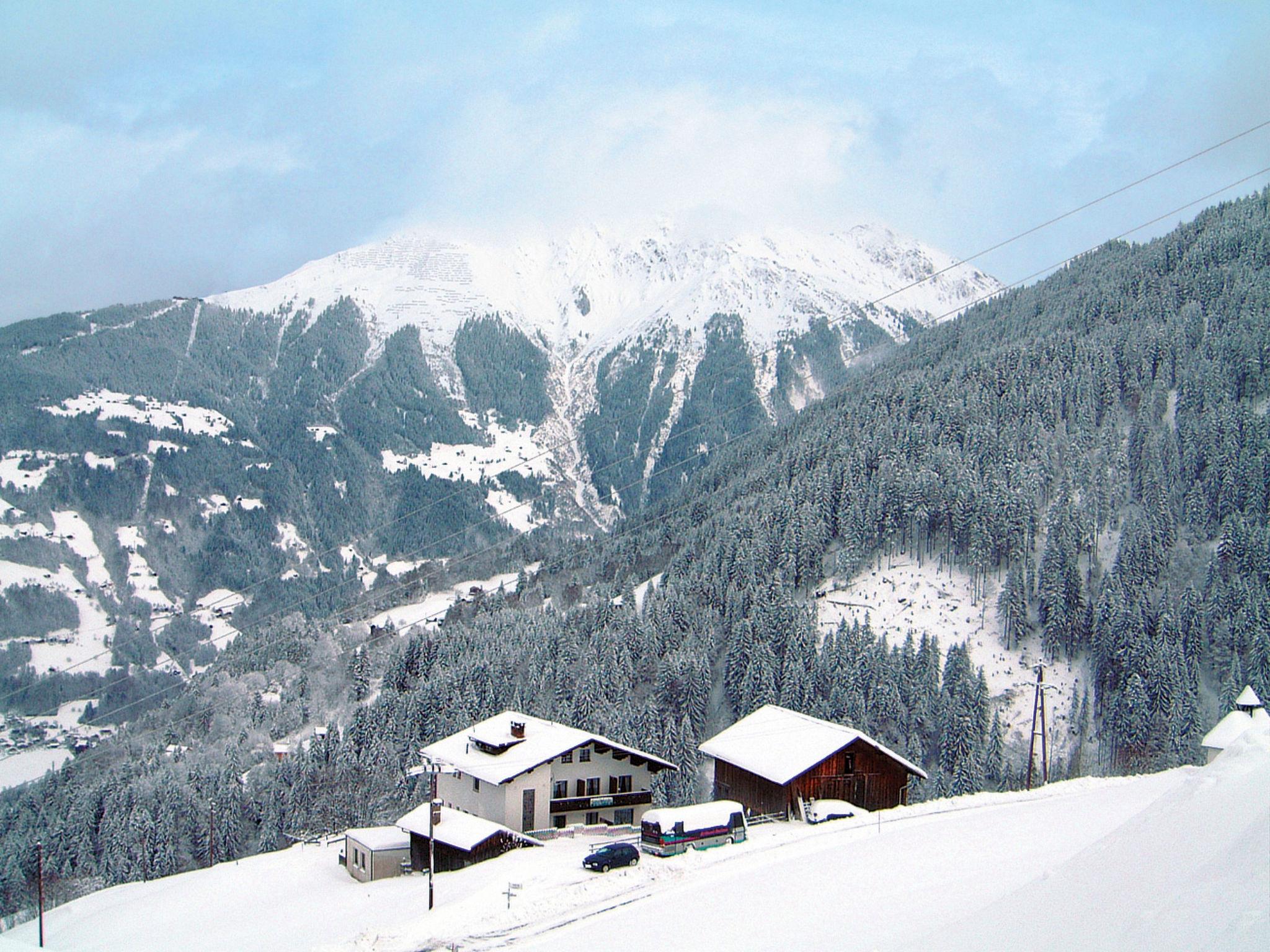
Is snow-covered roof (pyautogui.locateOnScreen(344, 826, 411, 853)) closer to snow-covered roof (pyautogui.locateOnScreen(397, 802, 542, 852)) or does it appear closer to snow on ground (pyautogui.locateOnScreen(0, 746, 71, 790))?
snow-covered roof (pyautogui.locateOnScreen(397, 802, 542, 852))

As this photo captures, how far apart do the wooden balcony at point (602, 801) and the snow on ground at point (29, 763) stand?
14533 centimetres

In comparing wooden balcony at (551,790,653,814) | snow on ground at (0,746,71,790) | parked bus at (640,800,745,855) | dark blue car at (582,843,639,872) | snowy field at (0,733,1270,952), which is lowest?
snow on ground at (0,746,71,790)

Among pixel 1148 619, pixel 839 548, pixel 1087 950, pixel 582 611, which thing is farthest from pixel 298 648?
pixel 1087 950

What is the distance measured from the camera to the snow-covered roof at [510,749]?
59.2 metres

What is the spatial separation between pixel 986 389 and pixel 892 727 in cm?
6592

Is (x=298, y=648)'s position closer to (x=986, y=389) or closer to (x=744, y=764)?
(x=986, y=389)

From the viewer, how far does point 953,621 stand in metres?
112

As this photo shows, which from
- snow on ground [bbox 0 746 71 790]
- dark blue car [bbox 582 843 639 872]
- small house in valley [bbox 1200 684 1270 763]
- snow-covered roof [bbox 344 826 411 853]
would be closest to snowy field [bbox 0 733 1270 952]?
dark blue car [bbox 582 843 639 872]

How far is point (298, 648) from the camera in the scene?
17425 cm

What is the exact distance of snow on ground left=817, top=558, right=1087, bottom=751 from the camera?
10262 cm

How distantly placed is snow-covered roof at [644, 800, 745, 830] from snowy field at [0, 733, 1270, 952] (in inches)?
104

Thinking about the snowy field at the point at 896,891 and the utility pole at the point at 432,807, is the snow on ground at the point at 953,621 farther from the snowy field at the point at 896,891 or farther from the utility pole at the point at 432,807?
the utility pole at the point at 432,807

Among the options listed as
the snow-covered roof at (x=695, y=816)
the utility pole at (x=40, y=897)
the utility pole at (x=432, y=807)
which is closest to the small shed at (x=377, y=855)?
the utility pole at (x=432, y=807)

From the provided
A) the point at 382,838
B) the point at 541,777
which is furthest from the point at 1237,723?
the point at 382,838
